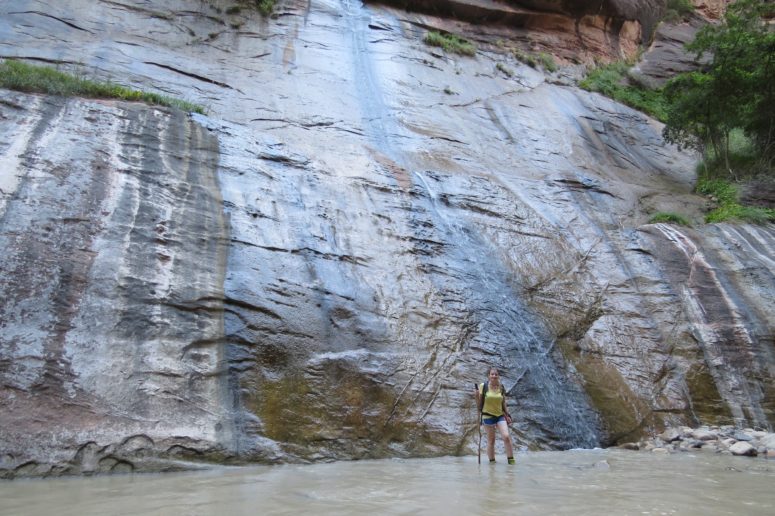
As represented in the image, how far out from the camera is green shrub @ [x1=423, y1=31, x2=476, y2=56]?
18.4m

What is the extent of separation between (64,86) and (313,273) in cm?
603

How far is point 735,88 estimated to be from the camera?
14906 millimetres

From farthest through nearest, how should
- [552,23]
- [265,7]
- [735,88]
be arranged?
1. [552,23]
2. [265,7]
3. [735,88]

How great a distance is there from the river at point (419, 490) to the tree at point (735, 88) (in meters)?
11.6

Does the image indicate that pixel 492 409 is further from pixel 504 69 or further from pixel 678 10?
pixel 678 10

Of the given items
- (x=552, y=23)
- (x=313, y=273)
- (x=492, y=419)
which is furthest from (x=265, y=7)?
(x=492, y=419)

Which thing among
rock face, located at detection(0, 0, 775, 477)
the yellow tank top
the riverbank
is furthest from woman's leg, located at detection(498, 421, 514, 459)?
the riverbank

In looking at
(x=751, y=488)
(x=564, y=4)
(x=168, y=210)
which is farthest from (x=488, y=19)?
(x=751, y=488)

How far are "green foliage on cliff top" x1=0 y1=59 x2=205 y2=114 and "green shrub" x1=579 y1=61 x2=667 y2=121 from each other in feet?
47.0

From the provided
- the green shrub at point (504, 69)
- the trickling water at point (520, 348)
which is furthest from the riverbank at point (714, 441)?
the green shrub at point (504, 69)

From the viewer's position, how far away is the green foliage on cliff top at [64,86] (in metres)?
9.94

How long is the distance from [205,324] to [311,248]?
2.39 metres

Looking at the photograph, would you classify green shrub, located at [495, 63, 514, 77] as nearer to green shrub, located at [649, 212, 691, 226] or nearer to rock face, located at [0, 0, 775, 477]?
rock face, located at [0, 0, 775, 477]

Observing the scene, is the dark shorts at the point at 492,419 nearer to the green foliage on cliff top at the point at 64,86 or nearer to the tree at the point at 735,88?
the green foliage on cliff top at the point at 64,86
